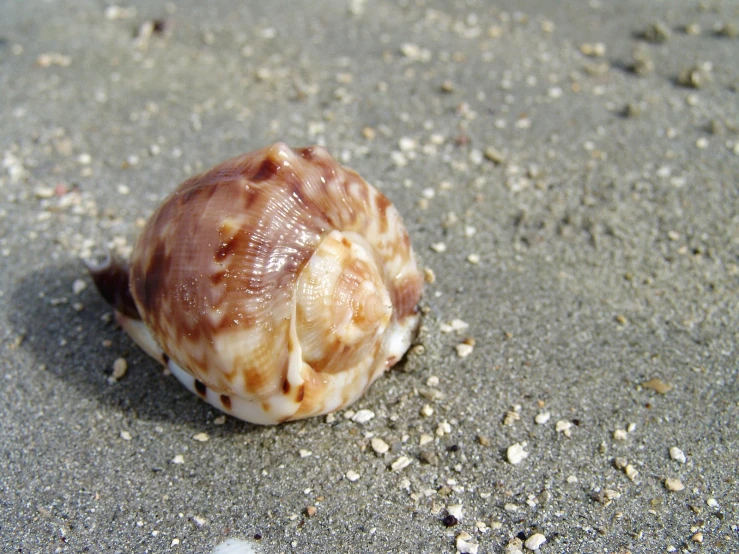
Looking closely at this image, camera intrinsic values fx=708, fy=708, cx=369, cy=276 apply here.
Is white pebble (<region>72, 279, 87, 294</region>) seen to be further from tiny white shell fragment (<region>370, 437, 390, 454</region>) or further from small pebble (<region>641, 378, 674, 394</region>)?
small pebble (<region>641, 378, 674, 394</region>)

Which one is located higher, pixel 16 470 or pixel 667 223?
pixel 667 223

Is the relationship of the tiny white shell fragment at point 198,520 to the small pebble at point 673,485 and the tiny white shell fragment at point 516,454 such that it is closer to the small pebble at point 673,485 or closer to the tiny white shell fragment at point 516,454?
the tiny white shell fragment at point 516,454

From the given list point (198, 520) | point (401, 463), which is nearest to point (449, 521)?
point (401, 463)

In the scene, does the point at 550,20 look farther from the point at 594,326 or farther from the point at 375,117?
the point at 594,326

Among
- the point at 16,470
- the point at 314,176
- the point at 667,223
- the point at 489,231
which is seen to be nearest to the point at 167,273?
the point at 314,176

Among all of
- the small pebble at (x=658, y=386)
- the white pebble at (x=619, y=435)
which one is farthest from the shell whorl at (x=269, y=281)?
the small pebble at (x=658, y=386)

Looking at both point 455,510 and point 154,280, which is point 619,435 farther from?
point 154,280
